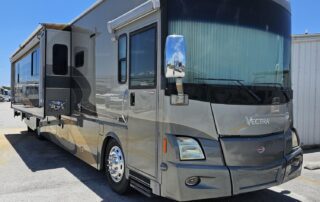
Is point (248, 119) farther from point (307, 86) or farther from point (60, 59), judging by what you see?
point (307, 86)

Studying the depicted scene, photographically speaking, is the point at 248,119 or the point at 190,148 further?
the point at 248,119

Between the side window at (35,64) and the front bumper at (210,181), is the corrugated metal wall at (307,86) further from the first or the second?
the side window at (35,64)

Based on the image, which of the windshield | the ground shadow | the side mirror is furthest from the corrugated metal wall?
the side mirror

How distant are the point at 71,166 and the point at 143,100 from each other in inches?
141

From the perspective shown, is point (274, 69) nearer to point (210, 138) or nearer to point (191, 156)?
point (210, 138)

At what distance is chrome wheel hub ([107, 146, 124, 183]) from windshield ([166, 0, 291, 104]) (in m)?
1.73

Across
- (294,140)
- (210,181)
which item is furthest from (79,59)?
Result: (294,140)

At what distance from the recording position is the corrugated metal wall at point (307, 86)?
9.59 metres

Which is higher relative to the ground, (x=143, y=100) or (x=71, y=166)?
(x=143, y=100)

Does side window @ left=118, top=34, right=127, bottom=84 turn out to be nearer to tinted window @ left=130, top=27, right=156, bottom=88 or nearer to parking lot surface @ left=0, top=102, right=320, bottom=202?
tinted window @ left=130, top=27, right=156, bottom=88

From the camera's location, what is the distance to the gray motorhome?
12.8 ft

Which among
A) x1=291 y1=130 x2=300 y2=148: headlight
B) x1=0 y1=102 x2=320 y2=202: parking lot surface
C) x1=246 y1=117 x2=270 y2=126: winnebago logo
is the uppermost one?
x1=246 y1=117 x2=270 y2=126: winnebago logo

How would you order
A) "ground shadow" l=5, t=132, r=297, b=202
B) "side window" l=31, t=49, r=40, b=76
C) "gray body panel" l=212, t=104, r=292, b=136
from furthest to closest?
1. "side window" l=31, t=49, r=40, b=76
2. "ground shadow" l=5, t=132, r=297, b=202
3. "gray body panel" l=212, t=104, r=292, b=136

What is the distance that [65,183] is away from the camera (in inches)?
238
